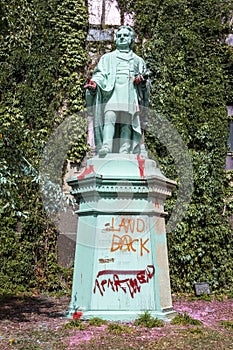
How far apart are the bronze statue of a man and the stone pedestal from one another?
0.47 meters

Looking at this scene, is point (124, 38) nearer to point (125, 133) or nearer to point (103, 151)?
point (125, 133)

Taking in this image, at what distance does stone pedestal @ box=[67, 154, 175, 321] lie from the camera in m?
6.52

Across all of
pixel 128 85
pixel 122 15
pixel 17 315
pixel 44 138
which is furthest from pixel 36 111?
pixel 17 315

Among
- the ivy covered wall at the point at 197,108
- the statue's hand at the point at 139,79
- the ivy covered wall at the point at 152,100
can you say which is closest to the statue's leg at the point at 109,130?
the statue's hand at the point at 139,79

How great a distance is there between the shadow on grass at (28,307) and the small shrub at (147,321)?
57.3 inches

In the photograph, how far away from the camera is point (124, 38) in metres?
7.47

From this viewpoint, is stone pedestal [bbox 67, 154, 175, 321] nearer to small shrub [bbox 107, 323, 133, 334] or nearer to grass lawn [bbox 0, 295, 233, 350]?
grass lawn [bbox 0, 295, 233, 350]

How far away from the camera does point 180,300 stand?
10.2m

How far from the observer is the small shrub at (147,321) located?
610 centimetres

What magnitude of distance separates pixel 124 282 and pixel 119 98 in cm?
270

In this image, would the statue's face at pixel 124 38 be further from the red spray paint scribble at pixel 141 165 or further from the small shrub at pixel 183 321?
the small shrub at pixel 183 321

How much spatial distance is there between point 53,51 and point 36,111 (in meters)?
1.71

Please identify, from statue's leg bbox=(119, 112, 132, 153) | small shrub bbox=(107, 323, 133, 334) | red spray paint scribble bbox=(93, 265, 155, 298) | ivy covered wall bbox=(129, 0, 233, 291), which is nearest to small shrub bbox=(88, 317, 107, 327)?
small shrub bbox=(107, 323, 133, 334)

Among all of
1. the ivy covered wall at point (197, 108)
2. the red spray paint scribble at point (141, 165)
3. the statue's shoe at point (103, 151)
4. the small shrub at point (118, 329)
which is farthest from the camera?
the ivy covered wall at point (197, 108)
